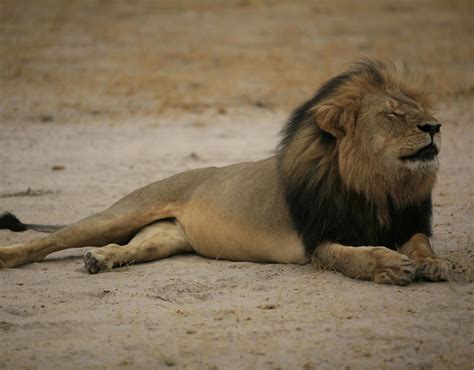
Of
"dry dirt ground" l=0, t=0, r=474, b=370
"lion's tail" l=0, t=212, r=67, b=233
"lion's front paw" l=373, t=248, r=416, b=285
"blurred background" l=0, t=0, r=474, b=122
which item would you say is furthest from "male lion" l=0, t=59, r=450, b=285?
"blurred background" l=0, t=0, r=474, b=122

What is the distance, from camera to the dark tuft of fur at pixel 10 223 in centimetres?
589

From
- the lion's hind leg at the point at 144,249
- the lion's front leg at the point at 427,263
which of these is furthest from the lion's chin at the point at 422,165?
the lion's hind leg at the point at 144,249

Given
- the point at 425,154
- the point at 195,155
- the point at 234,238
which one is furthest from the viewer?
the point at 195,155

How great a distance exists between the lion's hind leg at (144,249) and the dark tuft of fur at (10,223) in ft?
2.69

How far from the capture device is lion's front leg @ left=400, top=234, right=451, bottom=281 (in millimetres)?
4477

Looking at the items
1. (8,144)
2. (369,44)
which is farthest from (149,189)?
(369,44)

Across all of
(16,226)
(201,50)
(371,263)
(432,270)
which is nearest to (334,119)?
(371,263)

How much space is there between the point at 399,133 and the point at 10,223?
2551mm

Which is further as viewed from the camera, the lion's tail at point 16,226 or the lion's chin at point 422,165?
the lion's tail at point 16,226

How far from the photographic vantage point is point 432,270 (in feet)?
14.7

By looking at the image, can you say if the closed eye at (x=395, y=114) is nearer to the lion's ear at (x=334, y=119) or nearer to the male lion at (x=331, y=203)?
the male lion at (x=331, y=203)

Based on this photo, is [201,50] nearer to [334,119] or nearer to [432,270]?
[334,119]

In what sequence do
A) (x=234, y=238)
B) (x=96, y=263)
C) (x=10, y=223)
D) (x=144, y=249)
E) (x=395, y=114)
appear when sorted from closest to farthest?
1. (x=395, y=114)
2. (x=96, y=263)
3. (x=234, y=238)
4. (x=144, y=249)
5. (x=10, y=223)

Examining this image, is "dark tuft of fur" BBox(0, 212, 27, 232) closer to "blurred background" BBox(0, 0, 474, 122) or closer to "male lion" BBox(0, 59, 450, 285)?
"male lion" BBox(0, 59, 450, 285)
